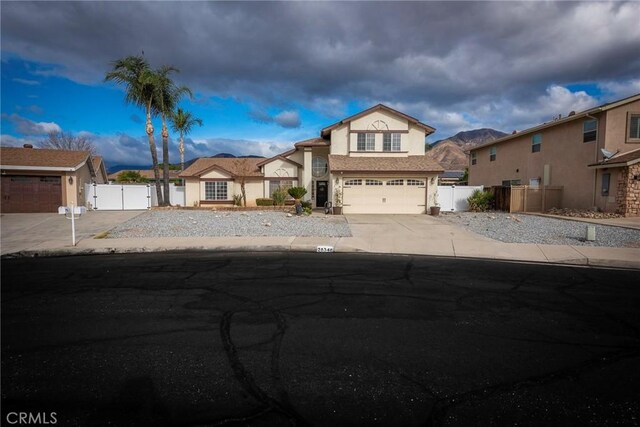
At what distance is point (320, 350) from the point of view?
416 cm

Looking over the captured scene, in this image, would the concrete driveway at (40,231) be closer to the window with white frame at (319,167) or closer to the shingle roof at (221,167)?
the shingle roof at (221,167)

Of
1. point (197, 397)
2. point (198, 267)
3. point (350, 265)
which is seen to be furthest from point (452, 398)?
point (198, 267)

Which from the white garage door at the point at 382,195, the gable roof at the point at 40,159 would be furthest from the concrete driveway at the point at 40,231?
the white garage door at the point at 382,195

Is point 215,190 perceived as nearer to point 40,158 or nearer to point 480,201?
point 40,158

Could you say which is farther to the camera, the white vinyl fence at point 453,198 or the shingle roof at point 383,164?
the white vinyl fence at point 453,198

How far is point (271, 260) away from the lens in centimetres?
972

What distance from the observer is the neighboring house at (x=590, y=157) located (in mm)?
19719

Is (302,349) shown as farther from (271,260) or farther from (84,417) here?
(271,260)

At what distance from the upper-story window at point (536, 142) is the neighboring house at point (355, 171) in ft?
28.0

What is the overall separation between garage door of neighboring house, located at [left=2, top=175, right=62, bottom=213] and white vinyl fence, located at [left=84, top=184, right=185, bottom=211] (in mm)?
2671

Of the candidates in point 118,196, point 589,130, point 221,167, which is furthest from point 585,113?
point 118,196

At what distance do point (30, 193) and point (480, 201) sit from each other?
3173 centimetres

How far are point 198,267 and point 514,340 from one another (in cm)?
697

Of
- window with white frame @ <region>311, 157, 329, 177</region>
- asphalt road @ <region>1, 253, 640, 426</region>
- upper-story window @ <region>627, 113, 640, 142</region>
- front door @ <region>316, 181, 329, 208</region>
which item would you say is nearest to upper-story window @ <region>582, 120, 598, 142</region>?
upper-story window @ <region>627, 113, 640, 142</region>
